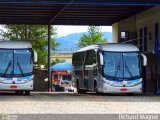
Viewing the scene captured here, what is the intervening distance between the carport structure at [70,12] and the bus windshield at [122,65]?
3749mm

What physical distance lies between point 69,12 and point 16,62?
1207cm

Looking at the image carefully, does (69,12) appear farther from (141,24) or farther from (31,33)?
(31,33)

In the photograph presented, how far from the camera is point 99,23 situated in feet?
169

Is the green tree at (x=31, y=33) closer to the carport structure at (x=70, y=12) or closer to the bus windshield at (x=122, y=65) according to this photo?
the carport structure at (x=70, y=12)

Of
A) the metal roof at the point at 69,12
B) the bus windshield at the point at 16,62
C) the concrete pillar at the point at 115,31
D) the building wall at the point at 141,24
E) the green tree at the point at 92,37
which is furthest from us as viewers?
the green tree at the point at 92,37

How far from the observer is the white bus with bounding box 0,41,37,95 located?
3300cm

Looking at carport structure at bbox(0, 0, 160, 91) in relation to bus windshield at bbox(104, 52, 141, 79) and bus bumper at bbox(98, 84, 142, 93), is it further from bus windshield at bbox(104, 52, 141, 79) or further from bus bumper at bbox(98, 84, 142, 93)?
bus bumper at bbox(98, 84, 142, 93)

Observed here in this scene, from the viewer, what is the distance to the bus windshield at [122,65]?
32.8 metres

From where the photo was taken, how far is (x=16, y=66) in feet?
110

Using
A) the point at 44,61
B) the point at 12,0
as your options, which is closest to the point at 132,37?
the point at 12,0

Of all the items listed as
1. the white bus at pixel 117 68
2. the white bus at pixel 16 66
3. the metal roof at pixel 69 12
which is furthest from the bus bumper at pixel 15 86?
the metal roof at pixel 69 12

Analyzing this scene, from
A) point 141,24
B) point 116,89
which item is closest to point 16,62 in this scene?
point 116,89

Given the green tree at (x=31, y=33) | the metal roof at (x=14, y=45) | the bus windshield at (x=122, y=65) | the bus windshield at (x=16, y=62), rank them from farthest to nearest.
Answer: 1. the green tree at (x=31, y=33)
2. the metal roof at (x=14, y=45)
3. the bus windshield at (x=16, y=62)
4. the bus windshield at (x=122, y=65)

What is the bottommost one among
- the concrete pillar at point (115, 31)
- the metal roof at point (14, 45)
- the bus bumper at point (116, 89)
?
the bus bumper at point (116, 89)
